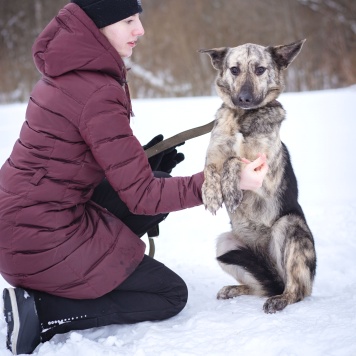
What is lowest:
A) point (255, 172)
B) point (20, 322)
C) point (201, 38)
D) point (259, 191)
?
point (20, 322)

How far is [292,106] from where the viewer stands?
21.4ft

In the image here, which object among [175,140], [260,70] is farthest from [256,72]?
[175,140]

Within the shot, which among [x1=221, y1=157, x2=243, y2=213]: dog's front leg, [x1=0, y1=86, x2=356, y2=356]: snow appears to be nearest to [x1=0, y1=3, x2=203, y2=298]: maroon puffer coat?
[x1=221, y1=157, x2=243, y2=213]: dog's front leg

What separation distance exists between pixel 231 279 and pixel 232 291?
0.45m

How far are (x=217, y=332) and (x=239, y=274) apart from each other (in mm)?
693

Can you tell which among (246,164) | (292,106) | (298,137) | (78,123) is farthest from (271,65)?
(292,106)

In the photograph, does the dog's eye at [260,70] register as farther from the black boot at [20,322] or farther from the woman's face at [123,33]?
the black boot at [20,322]

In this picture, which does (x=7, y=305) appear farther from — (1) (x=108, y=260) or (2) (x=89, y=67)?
(2) (x=89, y=67)

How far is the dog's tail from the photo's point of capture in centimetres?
281

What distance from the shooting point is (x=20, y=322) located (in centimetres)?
226

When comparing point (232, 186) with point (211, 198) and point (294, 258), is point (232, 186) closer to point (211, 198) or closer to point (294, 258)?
point (211, 198)

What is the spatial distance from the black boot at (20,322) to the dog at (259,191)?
3.40 ft

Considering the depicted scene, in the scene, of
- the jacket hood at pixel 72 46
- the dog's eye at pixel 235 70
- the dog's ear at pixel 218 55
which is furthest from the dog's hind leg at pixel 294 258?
the jacket hood at pixel 72 46

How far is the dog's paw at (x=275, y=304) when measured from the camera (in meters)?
2.55
